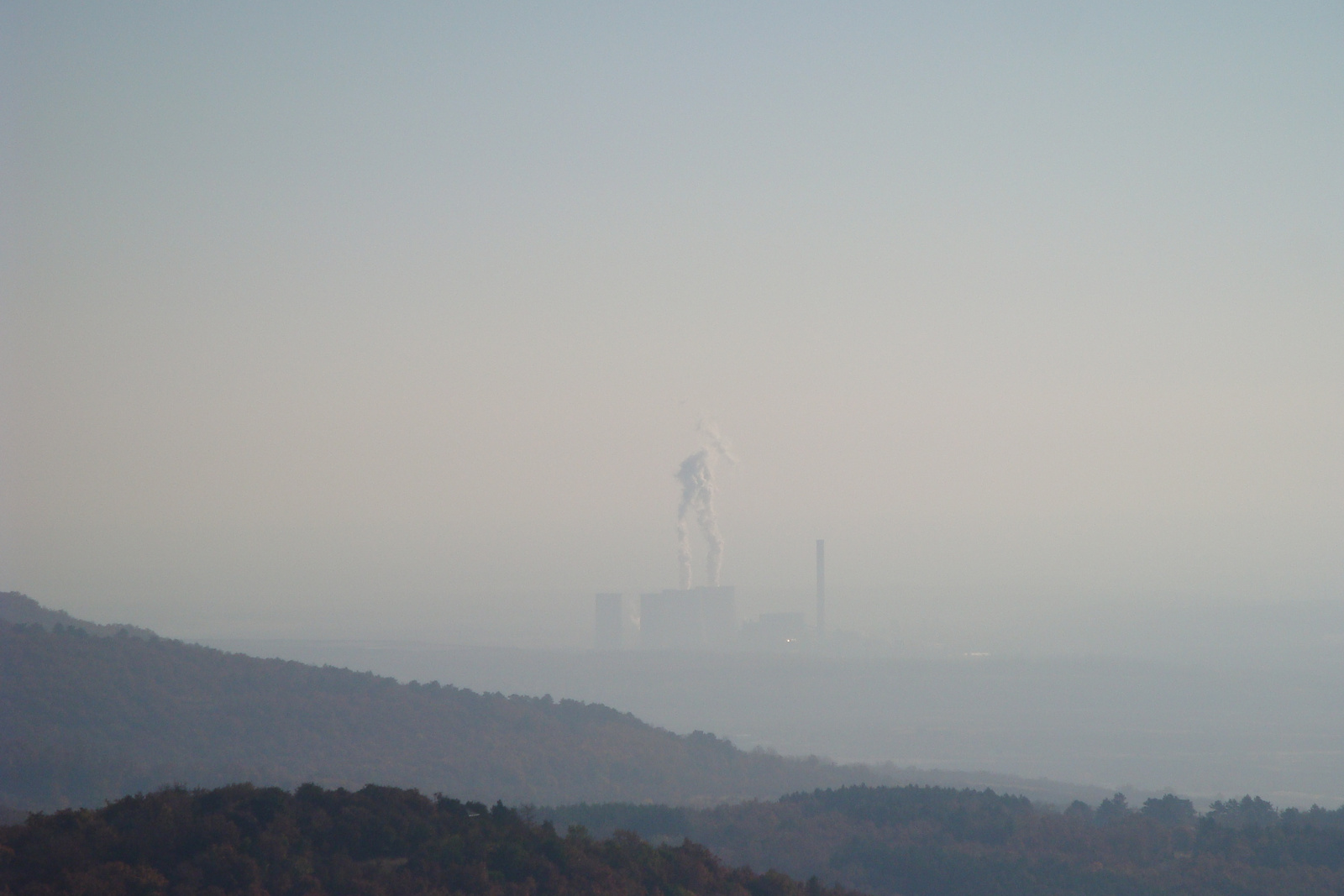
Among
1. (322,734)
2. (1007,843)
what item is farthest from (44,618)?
(1007,843)

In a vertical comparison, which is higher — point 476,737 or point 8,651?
point 8,651

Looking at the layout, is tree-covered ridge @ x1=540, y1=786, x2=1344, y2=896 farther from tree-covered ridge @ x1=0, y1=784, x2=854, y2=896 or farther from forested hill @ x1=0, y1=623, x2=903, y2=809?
forested hill @ x1=0, y1=623, x2=903, y2=809

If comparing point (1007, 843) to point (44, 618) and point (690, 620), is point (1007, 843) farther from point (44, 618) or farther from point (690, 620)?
point (690, 620)

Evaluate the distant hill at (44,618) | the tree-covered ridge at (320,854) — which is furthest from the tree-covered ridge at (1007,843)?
the distant hill at (44,618)

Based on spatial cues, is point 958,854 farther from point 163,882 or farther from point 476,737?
point 476,737

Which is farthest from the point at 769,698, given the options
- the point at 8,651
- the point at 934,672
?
the point at 8,651
